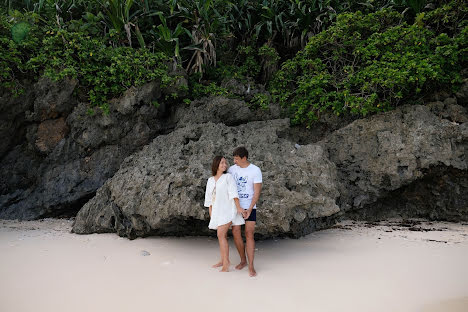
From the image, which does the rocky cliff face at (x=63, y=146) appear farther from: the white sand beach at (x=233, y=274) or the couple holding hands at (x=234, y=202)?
the couple holding hands at (x=234, y=202)

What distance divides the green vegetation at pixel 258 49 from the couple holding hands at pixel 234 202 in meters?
3.82

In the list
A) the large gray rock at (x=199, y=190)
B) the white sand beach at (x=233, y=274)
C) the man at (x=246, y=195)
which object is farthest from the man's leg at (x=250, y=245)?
the large gray rock at (x=199, y=190)

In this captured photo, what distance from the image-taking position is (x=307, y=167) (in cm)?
517

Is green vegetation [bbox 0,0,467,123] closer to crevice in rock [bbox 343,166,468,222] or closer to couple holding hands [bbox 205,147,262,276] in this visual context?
crevice in rock [bbox 343,166,468,222]

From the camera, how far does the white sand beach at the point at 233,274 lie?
9.62 feet

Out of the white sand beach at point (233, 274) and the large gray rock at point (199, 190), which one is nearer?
the white sand beach at point (233, 274)

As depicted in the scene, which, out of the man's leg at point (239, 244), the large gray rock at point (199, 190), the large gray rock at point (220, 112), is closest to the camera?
the man's leg at point (239, 244)

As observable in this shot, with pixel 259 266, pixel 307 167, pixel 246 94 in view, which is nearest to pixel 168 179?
pixel 259 266

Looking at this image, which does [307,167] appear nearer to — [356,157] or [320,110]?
[356,157]

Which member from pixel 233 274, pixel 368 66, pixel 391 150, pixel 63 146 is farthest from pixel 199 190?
pixel 368 66

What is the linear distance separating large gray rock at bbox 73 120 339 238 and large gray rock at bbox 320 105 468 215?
141 cm

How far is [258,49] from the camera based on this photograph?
914 centimetres

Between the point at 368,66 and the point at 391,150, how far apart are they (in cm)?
200

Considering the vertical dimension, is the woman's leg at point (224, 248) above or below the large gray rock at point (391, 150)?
below
